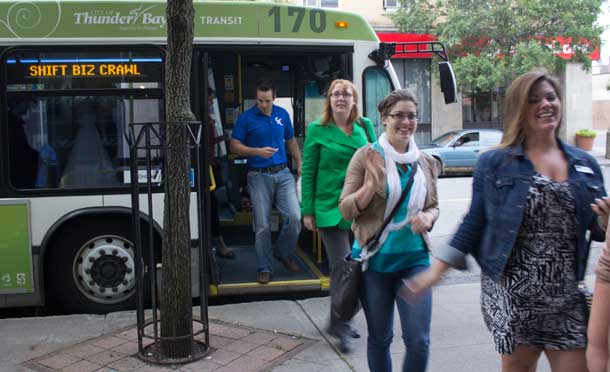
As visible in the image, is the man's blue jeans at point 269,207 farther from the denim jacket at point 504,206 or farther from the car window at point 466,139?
the car window at point 466,139

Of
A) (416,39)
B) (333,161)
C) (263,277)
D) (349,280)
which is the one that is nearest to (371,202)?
(349,280)

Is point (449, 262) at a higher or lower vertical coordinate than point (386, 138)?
lower

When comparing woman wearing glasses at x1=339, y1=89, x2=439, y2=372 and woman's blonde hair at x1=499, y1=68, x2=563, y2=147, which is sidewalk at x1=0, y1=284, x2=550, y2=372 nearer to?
woman wearing glasses at x1=339, y1=89, x2=439, y2=372

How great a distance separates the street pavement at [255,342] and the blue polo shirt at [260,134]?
1.38 m

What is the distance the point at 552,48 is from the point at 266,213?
825 inches

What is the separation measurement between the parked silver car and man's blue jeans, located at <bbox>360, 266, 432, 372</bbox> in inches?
645

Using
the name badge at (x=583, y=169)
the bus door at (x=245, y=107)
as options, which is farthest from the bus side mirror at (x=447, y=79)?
the name badge at (x=583, y=169)

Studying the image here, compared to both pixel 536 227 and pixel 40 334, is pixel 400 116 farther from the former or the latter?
pixel 40 334

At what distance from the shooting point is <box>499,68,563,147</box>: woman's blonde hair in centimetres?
283

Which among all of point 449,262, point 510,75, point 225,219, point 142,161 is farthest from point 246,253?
point 510,75

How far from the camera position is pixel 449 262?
9.62ft

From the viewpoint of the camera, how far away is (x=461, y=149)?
2000 cm

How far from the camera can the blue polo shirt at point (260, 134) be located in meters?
6.55

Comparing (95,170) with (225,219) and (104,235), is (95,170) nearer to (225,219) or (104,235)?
(104,235)
